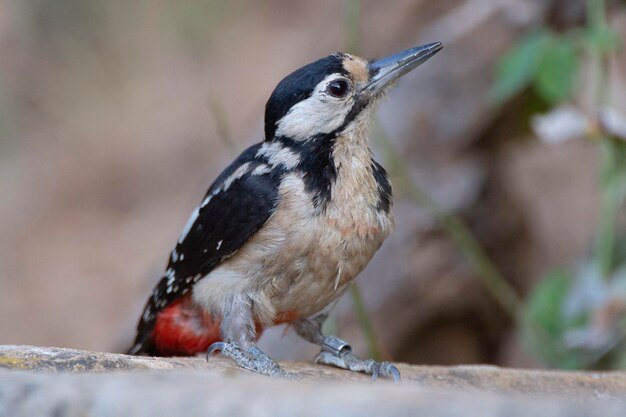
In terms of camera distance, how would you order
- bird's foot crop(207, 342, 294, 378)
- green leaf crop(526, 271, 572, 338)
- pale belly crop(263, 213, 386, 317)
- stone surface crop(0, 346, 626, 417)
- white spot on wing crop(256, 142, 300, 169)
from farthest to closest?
green leaf crop(526, 271, 572, 338)
white spot on wing crop(256, 142, 300, 169)
pale belly crop(263, 213, 386, 317)
bird's foot crop(207, 342, 294, 378)
stone surface crop(0, 346, 626, 417)

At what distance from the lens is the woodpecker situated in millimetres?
3525

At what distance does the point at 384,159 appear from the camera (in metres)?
5.81

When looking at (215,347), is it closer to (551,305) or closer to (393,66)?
(393,66)

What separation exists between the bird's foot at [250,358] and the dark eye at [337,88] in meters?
0.97

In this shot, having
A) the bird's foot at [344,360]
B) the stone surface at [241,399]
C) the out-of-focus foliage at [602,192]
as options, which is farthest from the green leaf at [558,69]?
the stone surface at [241,399]

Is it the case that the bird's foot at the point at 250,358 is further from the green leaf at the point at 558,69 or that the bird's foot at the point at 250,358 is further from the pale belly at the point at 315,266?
the green leaf at the point at 558,69

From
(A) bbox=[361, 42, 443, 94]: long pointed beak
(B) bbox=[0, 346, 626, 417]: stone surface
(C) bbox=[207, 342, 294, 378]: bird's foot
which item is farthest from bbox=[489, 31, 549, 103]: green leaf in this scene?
(B) bbox=[0, 346, 626, 417]: stone surface

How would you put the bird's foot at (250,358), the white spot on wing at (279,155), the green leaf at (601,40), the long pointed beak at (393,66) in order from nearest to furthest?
the bird's foot at (250,358), the white spot on wing at (279,155), the long pointed beak at (393,66), the green leaf at (601,40)

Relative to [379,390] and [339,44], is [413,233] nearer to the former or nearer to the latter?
[339,44]

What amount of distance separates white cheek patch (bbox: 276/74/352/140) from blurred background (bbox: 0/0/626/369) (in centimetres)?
90

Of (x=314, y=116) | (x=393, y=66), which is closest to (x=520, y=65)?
(x=393, y=66)

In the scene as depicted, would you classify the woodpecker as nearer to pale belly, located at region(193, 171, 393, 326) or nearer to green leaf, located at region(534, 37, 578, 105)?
pale belly, located at region(193, 171, 393, 326)

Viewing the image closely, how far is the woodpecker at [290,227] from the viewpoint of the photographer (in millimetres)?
3525

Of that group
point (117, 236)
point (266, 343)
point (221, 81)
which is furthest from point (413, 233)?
point (221, 81)
